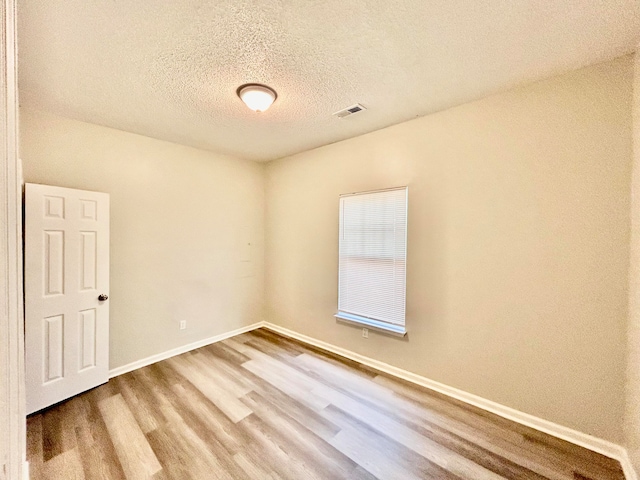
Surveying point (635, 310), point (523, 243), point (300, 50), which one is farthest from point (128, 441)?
point (635, 310)

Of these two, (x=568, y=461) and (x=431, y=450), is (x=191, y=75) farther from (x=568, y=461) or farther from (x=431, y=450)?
(x=568, y=461)

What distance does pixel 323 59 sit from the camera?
67.6 inches

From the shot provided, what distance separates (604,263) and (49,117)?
4703mm

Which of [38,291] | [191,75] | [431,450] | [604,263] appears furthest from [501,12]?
[38,291]

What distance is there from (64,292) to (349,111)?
3.13 meters

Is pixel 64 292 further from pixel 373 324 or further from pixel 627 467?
pixel 627 467

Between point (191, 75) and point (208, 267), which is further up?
point (191, 75)

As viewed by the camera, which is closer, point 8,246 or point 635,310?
point 8,246

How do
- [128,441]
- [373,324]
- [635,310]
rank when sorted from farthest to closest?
[373,324] < [128,441] < [635,310]

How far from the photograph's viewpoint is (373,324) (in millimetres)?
2850

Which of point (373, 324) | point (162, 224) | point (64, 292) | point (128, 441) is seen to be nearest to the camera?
point (128, 441)

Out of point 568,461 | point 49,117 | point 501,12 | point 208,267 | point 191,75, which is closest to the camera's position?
point 501,12

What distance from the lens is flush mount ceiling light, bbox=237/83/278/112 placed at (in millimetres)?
1973

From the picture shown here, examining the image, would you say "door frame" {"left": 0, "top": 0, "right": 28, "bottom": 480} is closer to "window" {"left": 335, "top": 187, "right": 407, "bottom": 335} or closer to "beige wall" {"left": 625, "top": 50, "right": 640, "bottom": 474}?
"window" {"left": 335, "top": 187, "right": 407, "bottom": 335}
